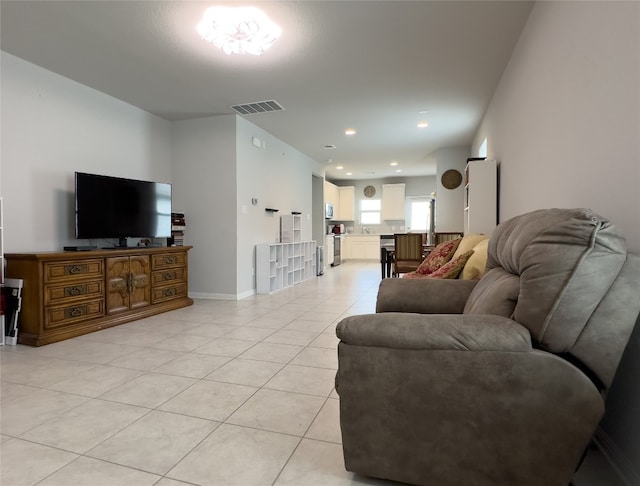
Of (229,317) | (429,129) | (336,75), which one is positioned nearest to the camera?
(336,75)

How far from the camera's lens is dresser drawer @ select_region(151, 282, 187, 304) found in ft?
14.0

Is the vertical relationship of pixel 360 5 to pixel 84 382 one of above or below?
above

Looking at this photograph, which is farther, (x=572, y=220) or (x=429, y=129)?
(x=429, y=129)

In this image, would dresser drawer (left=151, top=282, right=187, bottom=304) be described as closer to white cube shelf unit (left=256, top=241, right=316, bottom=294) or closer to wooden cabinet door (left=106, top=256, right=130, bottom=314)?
wooden cabinet door (left=106, top=256, right=130, bottom=314)

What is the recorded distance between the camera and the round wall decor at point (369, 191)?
38.0ft

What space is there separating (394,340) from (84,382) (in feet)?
7.00

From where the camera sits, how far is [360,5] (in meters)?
2.57

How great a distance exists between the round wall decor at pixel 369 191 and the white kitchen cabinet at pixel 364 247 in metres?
1.39

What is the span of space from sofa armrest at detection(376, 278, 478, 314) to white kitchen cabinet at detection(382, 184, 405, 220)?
9.09m

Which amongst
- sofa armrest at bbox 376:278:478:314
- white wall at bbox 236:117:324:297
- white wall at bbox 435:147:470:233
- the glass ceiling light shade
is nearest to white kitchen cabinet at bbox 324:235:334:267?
white wall at bbox 236:117:324:297

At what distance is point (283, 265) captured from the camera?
6211mm

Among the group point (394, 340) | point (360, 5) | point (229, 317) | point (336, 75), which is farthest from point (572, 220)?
point (229, 317)

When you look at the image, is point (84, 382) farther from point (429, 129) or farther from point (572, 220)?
point (429, 129)

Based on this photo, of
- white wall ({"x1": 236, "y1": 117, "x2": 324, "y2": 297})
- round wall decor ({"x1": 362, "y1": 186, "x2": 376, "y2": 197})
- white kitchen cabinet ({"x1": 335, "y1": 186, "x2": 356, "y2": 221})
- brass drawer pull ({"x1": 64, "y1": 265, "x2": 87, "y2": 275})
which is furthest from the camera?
round wall decor ({"x1": 362, "y1": 186, "x2": 376, "y2": 197})
